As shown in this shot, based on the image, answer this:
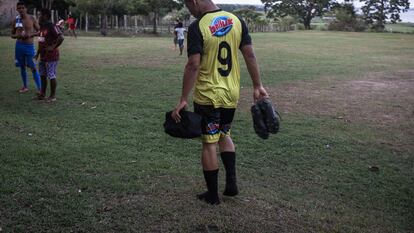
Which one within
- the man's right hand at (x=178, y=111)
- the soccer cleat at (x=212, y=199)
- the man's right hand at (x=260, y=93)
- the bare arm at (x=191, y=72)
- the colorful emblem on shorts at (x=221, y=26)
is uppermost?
the colorful emblem on shorts at (x=221, y=26)

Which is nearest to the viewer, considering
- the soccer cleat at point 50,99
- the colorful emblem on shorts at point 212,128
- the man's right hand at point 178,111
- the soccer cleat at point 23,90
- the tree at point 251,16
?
the man's right hand at point 178,111

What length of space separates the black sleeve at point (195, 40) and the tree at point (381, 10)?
233 ft

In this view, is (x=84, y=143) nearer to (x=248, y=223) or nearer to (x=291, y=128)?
(x=248, y=223)

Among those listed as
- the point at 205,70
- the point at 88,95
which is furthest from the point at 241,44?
the point at 88,95

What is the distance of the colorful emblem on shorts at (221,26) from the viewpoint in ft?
12.9

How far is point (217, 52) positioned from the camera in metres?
4.01

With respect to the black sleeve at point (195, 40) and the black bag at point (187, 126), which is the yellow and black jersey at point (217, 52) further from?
the black bag at point (187, 126)

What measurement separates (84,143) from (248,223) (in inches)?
117

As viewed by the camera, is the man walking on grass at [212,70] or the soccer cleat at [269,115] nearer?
the man walking on grass at [212,70]

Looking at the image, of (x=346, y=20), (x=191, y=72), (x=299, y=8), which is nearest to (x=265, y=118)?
(x=191, y=72)

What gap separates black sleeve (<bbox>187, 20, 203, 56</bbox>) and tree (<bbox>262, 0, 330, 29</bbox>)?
239 ft

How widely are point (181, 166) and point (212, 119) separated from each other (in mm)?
1451

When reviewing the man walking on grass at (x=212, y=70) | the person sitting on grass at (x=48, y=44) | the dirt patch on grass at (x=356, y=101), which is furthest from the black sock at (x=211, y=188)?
the person sitting on grass at (x=48, y=44)

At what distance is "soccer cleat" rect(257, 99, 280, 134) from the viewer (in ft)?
14.1
